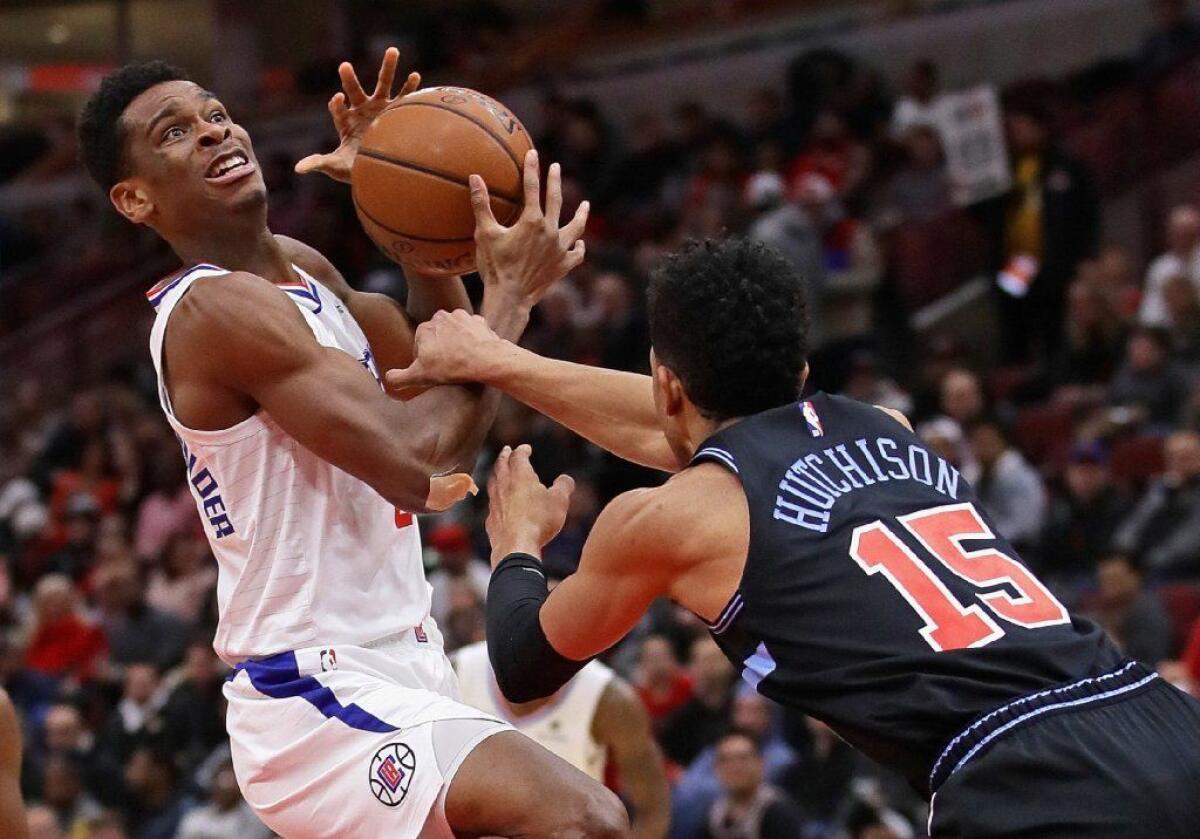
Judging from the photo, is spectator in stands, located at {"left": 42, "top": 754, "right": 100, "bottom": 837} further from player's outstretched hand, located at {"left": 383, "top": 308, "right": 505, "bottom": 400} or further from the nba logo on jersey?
the nba logo on jersey

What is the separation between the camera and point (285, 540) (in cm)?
399

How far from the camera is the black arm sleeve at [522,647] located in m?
3.57

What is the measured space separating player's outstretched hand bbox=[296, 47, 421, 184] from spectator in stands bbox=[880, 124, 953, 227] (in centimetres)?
894

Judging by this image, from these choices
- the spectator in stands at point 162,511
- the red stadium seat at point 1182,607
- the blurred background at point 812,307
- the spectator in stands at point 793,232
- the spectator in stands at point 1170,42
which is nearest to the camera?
the red stadium seat at point 1182,607

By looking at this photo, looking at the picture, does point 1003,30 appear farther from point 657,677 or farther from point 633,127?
point 657,677

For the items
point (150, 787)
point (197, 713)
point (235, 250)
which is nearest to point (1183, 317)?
point (197, 713)

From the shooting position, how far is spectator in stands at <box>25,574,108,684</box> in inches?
484

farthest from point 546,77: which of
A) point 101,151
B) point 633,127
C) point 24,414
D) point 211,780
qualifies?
point 101,151

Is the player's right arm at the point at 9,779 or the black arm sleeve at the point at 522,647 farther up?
the black arm sleeve at the point at 522,647

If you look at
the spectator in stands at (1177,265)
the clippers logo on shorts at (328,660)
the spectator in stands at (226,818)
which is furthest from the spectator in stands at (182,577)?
the clippers logo on shorts at (328,660)

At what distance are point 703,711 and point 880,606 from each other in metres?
5.72

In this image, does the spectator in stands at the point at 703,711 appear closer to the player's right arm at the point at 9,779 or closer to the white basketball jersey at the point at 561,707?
the white basketball jersey at the point at 561,707

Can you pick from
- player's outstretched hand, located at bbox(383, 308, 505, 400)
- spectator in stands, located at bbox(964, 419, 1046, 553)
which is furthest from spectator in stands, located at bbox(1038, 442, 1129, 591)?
player's outstretched hand, located at bbox(383, 308, 505, 400)

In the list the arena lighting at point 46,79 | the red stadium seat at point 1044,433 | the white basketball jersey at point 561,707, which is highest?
the white basketball jersey at point 561,707
